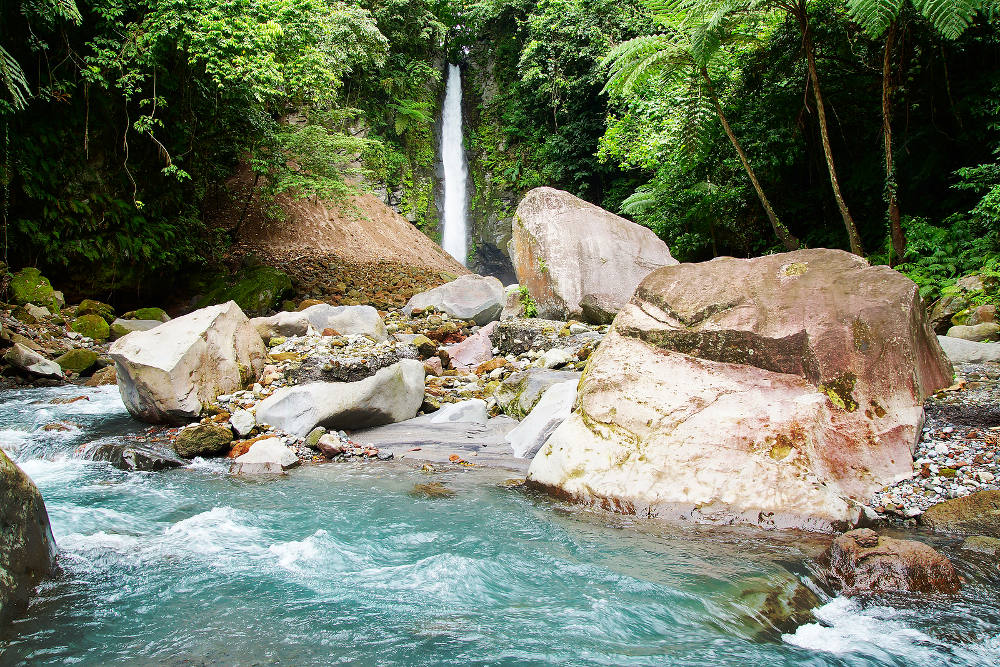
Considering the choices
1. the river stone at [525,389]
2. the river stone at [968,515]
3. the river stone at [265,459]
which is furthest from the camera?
the river stone at [525,389]

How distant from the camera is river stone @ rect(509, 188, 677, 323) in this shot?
33.5 feet

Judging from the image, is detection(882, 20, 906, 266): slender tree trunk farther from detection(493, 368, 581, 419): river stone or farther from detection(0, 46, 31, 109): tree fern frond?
detection(0, 46, 31, 109): tree fern frond

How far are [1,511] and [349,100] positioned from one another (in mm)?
20855

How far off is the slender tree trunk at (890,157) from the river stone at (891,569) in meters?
7.21

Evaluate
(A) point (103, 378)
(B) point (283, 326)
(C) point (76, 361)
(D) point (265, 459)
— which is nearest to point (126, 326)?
(C) point (76, 361)

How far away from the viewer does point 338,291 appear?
15414 mm

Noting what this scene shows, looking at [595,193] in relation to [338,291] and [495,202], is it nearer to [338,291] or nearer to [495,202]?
[495,202]

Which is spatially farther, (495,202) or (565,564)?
(495,202)

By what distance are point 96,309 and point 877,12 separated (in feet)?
44.8

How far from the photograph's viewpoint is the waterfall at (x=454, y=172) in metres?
25.0

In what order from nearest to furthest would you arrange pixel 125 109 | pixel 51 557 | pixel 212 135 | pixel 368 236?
pixel 51 557
pixel 125 109
pixel 212 135
pixel 368 236

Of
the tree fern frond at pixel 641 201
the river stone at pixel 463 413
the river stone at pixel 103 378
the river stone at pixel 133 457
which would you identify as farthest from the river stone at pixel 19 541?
the tree fern frond at pixel 641 201

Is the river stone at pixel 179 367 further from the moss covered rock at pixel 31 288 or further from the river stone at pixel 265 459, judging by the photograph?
the moss covered rock at pixel 31 288

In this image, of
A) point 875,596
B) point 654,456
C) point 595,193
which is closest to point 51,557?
point 654,456
